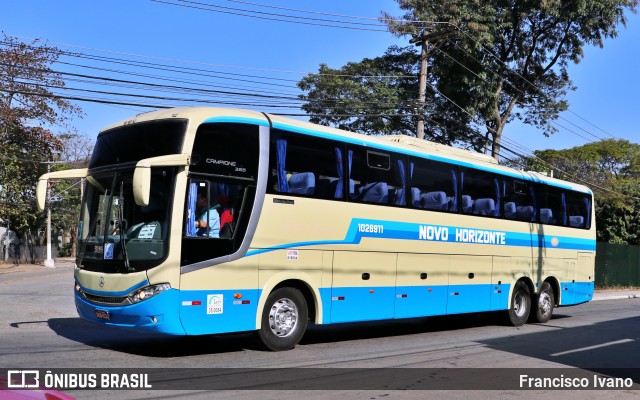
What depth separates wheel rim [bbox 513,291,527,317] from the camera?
665 inches

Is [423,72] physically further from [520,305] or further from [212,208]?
[212,208]

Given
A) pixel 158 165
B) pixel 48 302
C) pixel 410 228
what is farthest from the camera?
pixel 48 302

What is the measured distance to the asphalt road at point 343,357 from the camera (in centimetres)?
807

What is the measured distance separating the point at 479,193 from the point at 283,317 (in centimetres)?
651

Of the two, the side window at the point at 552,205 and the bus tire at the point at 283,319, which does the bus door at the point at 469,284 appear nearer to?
the side window at the point at 552,205

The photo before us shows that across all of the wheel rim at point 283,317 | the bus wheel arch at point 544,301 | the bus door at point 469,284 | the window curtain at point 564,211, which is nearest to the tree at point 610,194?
A: the window curtain at point 564,211

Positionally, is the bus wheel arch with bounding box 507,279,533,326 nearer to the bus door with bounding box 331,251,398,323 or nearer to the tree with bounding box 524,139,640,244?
the bus door with bounding box 331,251,398,323

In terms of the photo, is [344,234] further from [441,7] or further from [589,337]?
[441,7]

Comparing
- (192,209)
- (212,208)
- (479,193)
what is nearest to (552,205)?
(479,193)

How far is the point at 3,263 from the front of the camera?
42.7 metres

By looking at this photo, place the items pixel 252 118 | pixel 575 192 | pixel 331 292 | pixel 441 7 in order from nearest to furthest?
pixel 252 118, pixel 331 292, pixel 575 192, pixel 441 7

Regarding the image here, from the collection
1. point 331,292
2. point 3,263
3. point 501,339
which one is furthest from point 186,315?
point 3,263

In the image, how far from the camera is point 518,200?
16.6 metres

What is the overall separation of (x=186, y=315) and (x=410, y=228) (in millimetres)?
5439
